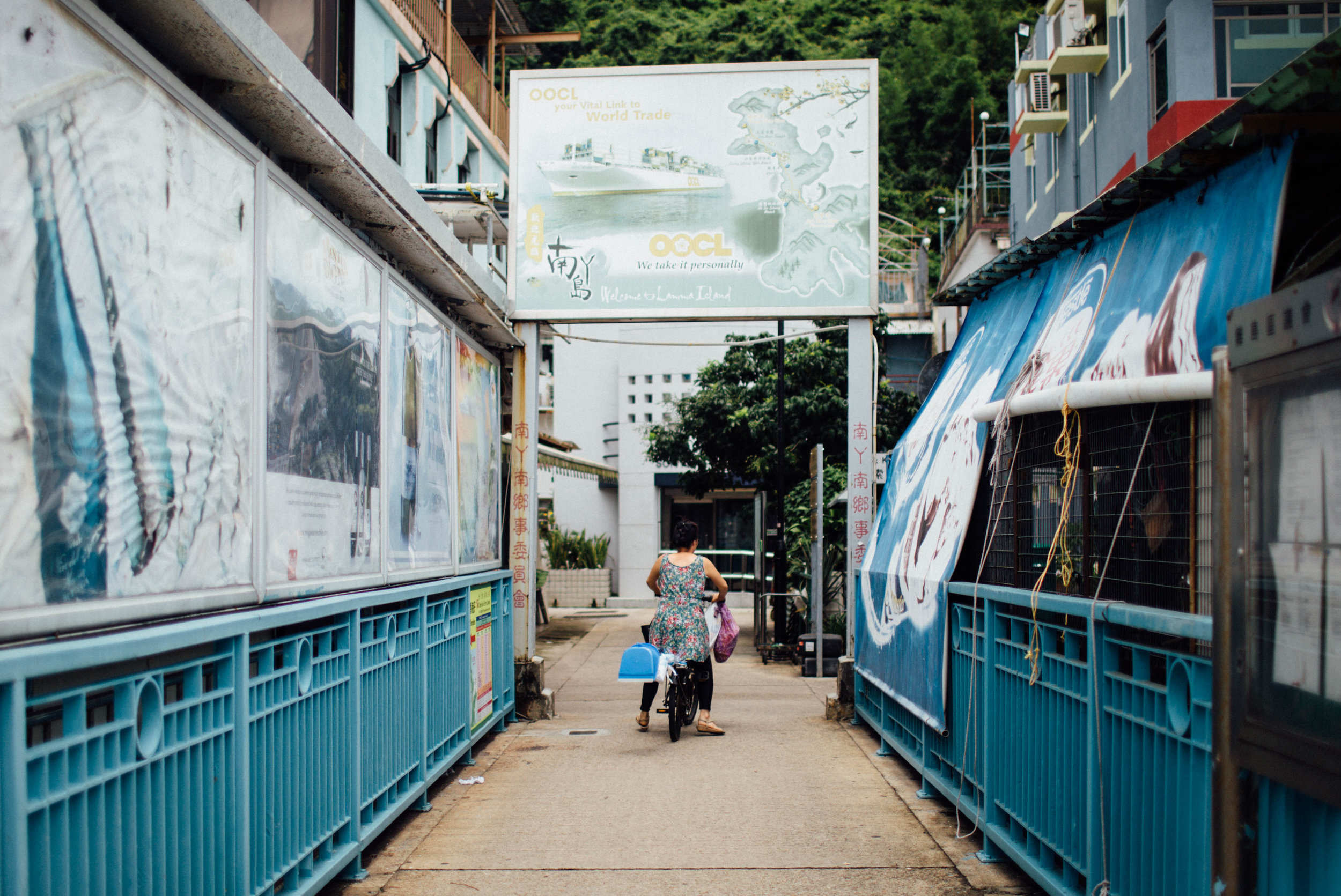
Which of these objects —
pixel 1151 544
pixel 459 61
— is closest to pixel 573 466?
pixel 459 61

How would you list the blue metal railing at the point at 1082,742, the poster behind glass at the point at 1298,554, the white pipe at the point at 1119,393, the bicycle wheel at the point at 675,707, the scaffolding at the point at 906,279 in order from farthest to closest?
the scaffolding at the point at 906,279 → the bicycle wheel at the point at 675,707 → the white pipe at the point at 1119,393 → the blue metal railing at the point at 1082,742 → the poster behind glass at the point at 1298,554

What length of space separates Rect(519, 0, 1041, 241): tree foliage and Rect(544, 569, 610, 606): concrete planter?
1988 cm

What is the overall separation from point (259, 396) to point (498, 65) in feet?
79.6

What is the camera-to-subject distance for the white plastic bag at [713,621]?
915cm

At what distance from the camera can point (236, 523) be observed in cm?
400

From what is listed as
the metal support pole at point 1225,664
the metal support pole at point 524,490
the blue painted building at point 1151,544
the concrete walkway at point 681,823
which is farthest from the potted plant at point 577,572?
the metal support pole at point 1225,664

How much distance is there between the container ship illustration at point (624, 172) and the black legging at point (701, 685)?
407 cm

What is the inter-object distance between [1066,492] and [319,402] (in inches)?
135

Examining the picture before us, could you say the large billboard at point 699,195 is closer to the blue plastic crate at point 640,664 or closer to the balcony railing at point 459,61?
the blue plastic crate at point 640,664

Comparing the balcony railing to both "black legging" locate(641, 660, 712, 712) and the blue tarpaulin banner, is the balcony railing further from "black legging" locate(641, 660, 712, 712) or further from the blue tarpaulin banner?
the blue tarpaulin banner

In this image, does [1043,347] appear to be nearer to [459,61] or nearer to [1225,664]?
[1225,664]

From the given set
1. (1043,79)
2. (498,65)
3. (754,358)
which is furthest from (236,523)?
(498,65)

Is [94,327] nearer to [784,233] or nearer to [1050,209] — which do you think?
[784,233]

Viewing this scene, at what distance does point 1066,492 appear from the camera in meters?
4.57
